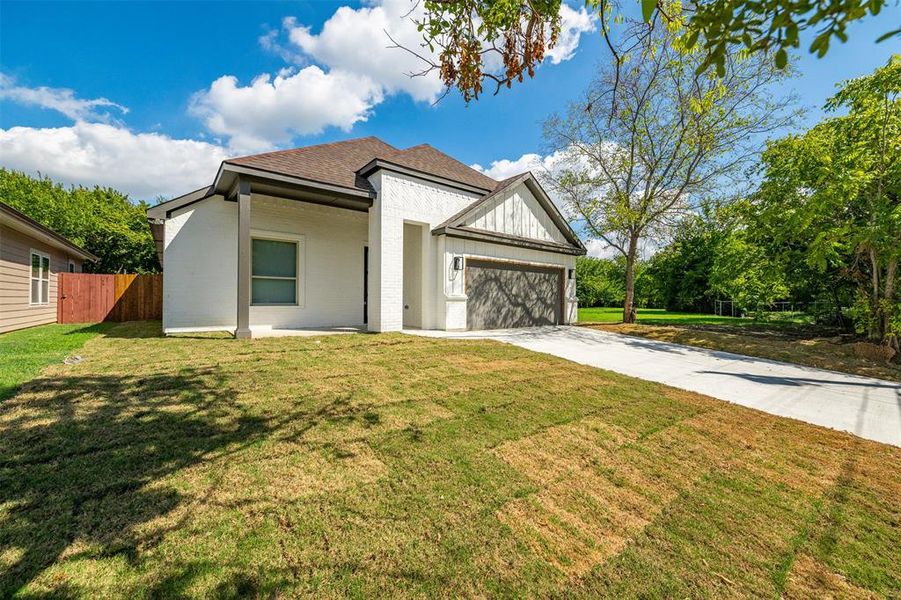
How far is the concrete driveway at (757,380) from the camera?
4.32 meters

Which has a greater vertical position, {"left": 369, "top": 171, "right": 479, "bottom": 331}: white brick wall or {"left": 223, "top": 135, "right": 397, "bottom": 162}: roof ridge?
{"left": 223, "top": 135, "right": 397, "bottom": 162}: roof ridge

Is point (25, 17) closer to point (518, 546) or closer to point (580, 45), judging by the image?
point (580, 45)

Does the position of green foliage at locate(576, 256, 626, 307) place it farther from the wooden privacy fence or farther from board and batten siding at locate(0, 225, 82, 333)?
board and batten siding at locate(0, 225, 82, 333)

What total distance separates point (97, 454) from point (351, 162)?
915 cm

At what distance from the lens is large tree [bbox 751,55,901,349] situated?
7.87 metres

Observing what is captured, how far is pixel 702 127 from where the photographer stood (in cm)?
1168

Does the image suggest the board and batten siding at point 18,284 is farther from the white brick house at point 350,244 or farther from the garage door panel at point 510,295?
the garage door panel at point 510,295

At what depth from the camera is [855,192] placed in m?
7.80

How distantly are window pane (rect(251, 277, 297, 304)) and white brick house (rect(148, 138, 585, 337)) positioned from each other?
3 centimetres

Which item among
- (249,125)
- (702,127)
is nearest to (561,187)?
(702,127)

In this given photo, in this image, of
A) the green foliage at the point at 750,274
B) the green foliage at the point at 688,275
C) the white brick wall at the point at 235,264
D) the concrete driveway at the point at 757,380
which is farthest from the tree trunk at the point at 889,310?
the green foliage at the point at 688,275

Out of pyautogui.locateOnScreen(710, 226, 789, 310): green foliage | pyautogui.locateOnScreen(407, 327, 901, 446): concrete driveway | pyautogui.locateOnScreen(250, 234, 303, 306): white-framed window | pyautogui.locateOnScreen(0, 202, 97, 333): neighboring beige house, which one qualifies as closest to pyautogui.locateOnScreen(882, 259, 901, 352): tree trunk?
pyautogui.locateOnScreen(710, 226, 789, 310): green foliage

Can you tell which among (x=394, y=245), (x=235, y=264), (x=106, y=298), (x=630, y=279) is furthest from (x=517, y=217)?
(x=106, y=298)

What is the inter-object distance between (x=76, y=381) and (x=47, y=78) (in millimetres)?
11792
